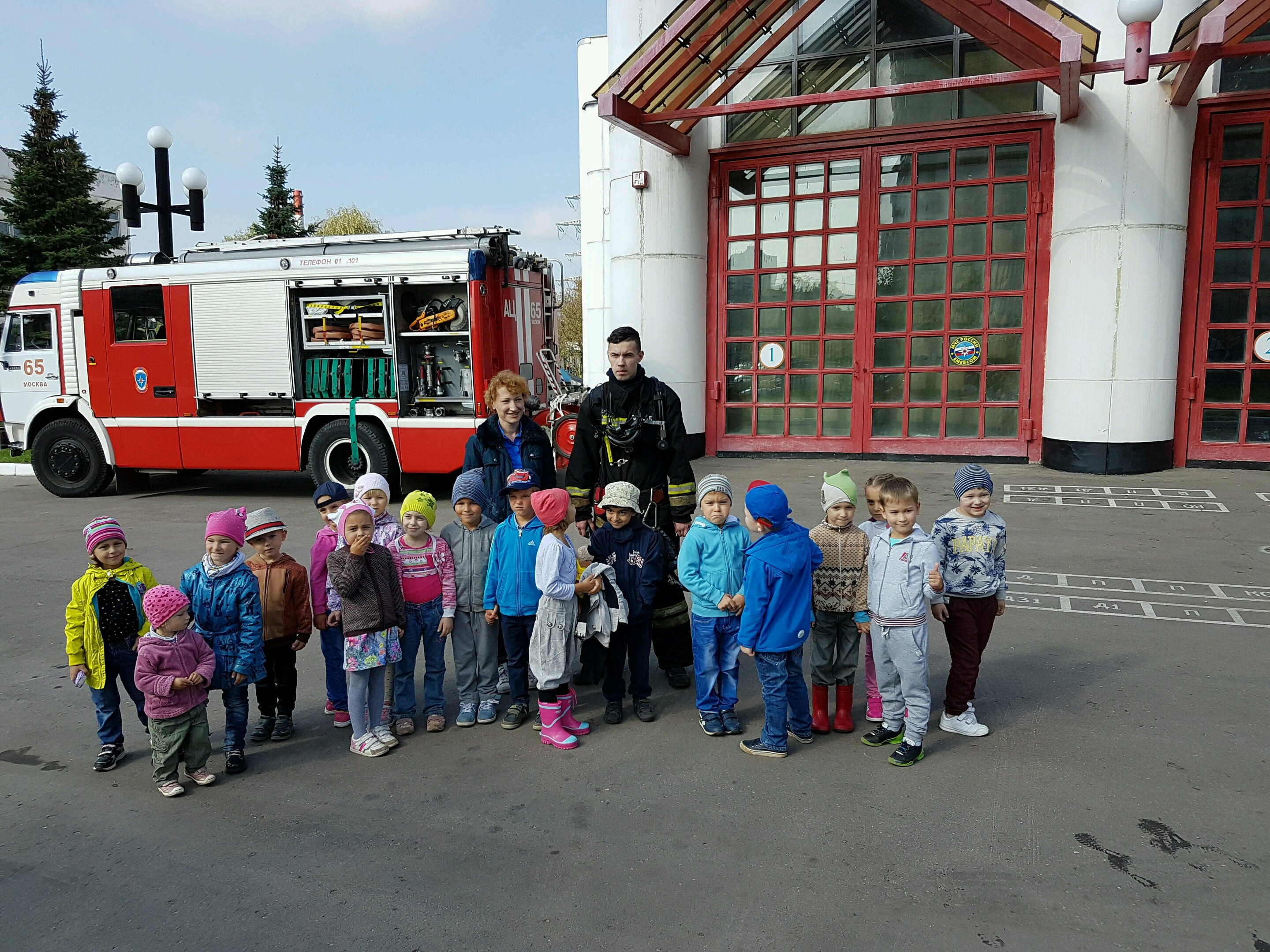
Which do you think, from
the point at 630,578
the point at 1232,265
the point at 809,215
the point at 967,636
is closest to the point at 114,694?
the point at 630,578

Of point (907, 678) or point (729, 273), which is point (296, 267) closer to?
point (729, 273)

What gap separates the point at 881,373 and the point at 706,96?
180 inches

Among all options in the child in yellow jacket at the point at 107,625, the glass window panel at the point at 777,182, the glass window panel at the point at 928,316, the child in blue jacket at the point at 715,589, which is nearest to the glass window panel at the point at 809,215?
the glass window panel at the point at 777,182

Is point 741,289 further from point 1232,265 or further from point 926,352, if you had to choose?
point 1232,265

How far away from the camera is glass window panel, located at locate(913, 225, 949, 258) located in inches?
492

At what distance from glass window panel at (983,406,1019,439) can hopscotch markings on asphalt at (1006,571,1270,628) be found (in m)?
5.52

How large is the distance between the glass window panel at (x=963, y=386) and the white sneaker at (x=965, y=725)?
29.0ft

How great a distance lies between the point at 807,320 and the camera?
1337 centimetres

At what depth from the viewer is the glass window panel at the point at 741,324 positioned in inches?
537

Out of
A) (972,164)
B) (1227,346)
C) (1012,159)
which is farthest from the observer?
(972,164)

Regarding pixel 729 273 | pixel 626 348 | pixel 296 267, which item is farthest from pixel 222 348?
pixel 626 348

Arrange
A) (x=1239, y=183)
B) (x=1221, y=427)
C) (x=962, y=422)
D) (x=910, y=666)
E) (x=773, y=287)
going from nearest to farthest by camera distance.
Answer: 1. (x=910, y=666)
2. (x=1239, y=183)
3. (x=1221, y=427)
4. (x=962, y=422)
5. (x=773, y=287)

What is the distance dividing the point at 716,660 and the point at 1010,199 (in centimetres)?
992

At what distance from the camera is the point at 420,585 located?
15.2 ft
